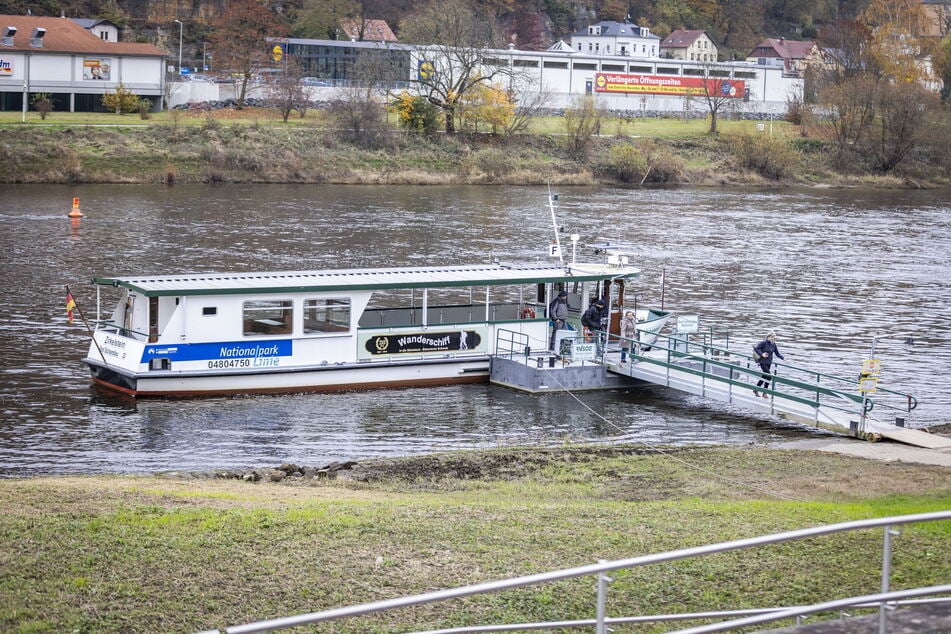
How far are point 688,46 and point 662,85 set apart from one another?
37.9m

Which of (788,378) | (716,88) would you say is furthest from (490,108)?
(788,378)

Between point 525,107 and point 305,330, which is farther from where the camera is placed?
point 525,107

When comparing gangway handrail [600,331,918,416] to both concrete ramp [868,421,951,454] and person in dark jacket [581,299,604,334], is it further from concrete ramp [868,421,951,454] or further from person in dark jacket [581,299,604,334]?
person in dark jacket [581,299,604,334]

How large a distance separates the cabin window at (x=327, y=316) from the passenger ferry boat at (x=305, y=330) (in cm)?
3

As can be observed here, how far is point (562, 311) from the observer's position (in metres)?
34.4

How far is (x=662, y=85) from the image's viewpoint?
130000mm

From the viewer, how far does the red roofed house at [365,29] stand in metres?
141

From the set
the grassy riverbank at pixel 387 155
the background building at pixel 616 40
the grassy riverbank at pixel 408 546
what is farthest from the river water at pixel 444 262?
the background building at pixel 616 40

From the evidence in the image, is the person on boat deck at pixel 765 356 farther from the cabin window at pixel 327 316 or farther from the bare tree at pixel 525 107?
the bare tree at pixel 525 107

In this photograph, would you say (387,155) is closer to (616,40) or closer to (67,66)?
(67,66)

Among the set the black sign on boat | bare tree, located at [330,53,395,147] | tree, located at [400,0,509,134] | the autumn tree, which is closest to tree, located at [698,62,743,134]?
the autumn tree

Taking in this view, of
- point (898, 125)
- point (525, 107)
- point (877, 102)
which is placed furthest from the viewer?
point (525, 107)

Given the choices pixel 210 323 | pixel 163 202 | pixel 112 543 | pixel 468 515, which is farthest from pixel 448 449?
pixel 163 202

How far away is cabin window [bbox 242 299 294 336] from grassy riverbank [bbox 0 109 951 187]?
52.8m
